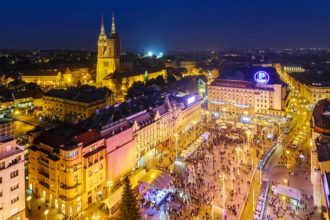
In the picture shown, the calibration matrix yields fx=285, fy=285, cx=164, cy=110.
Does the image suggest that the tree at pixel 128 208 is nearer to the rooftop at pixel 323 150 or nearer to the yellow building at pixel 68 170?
the yellow building at pixel 68 170

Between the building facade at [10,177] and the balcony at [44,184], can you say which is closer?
the building facade at [10,177]

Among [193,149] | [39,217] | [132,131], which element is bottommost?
[39,217]

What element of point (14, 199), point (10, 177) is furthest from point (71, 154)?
point (14, 199)

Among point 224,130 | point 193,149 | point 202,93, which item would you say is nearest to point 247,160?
point 193,149

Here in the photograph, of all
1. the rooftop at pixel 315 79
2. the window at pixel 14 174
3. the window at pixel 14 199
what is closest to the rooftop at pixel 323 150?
the window at pixel 14 174

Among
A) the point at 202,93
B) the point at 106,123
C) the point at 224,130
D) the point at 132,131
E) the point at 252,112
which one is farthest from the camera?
the point at 202,93

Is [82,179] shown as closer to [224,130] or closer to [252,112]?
[224,130]

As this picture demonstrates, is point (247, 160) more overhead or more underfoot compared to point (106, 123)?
more underfoot
